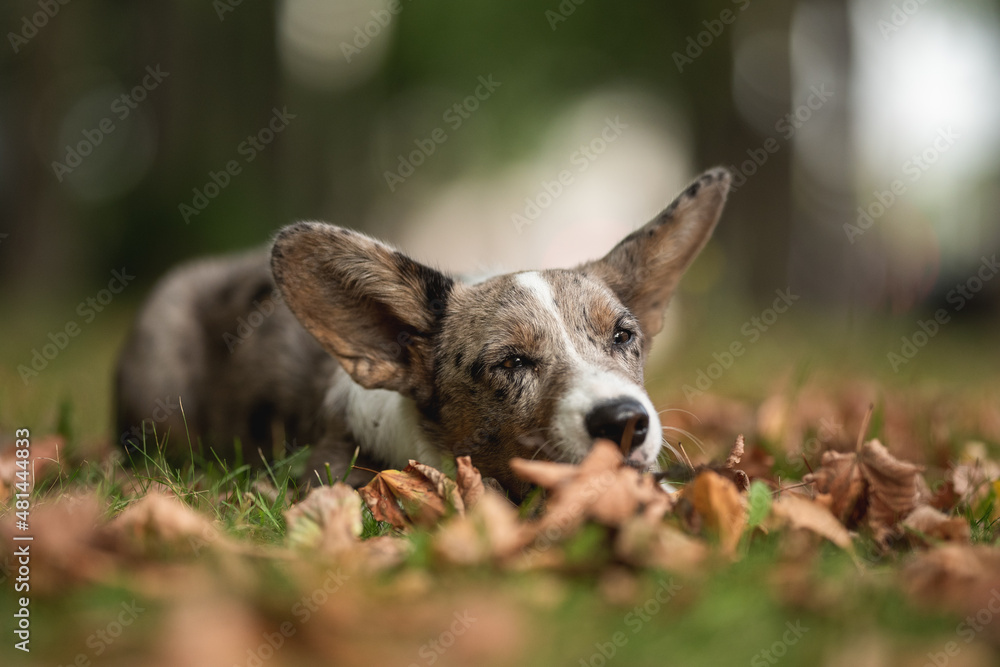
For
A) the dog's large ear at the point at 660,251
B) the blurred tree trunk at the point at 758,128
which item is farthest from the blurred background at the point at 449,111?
the dog's large ear at the point at 660,251

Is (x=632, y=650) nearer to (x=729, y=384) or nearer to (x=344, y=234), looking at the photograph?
(x=344, y=234)

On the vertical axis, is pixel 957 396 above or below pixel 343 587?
above

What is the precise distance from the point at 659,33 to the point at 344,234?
15.8 meters

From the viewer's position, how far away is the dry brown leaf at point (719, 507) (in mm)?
2357

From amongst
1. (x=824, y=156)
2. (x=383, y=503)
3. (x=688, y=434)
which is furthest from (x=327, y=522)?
(x=824, y=156)

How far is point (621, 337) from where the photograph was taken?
3.60 m

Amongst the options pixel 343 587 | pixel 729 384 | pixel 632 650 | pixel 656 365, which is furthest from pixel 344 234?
pixel 656 365

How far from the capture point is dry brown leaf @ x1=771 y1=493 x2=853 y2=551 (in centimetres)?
243

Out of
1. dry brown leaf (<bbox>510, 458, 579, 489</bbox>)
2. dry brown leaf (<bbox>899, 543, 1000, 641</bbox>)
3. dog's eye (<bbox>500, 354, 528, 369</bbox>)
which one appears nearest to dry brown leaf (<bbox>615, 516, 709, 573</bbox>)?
dry brown leaf (<bbox>510, 458, 579, 489</bbox>)

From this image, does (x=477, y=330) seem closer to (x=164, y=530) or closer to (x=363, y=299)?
(x=363, y=299)

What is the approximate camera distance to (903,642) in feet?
6.17

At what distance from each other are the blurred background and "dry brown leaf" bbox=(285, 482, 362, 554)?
4.87m

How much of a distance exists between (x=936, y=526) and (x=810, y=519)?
19.3 inches

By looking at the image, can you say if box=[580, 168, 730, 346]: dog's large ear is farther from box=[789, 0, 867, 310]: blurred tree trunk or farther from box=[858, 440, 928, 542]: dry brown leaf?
box=[789, 0, 867, 310]: blurred tree trunk
